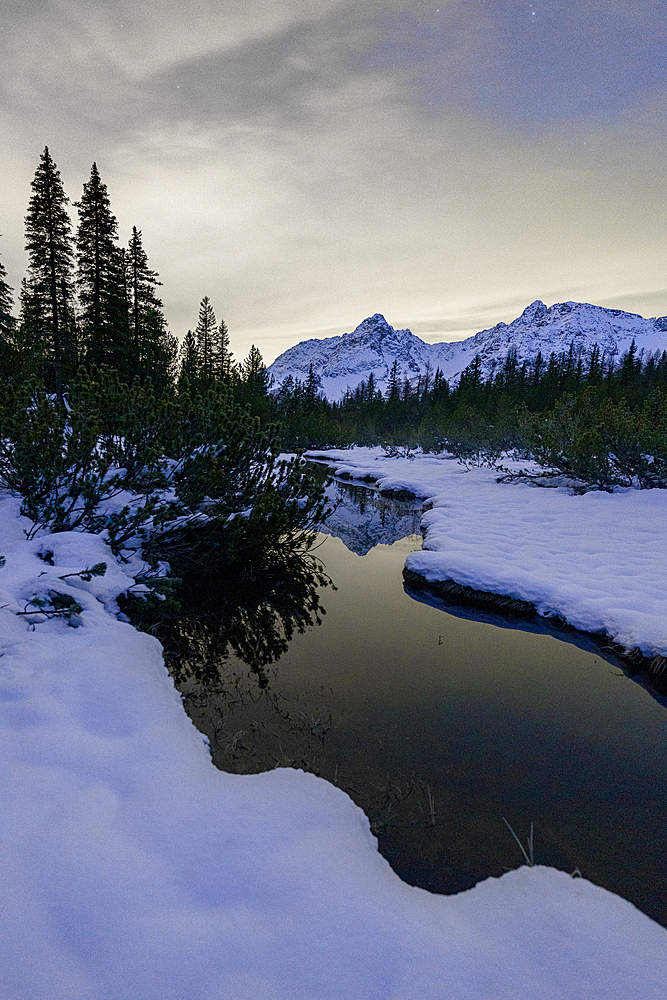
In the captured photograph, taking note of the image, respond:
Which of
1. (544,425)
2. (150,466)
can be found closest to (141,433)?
(150,466)

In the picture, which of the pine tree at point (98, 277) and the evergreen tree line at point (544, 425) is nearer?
the evergreen tree line at point (544, 425)

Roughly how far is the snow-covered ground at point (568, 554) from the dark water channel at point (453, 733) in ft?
1.95

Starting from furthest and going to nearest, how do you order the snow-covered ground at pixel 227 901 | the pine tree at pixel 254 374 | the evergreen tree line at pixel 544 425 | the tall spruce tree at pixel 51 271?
the pine tree at pixel 254 374 < the tall spruce tree at pixel 51 271 < the evergreen tree line at pixel 544 425 < the snow-covered ground at pixel 227 901

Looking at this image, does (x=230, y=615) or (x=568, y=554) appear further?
(x=568, y=554)

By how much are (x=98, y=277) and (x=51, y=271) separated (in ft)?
7.18

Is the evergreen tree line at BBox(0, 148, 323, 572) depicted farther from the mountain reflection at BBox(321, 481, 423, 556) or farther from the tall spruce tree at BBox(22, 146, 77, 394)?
the tall spruce tree at BBox(22, 146, 77, 394)

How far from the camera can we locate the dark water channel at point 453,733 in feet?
9.84

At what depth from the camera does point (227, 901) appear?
1.95 meters

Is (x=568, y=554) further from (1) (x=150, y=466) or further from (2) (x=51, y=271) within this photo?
(2) (x=51, y=271)

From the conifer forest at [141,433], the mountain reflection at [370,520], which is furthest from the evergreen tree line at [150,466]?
the mountain reflection at [370,520]

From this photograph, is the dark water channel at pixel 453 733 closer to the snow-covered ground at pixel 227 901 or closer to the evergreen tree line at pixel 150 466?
the snow-covered ground at pixel 227 901

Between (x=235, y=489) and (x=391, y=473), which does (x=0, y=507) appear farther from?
(x=391, y=473)

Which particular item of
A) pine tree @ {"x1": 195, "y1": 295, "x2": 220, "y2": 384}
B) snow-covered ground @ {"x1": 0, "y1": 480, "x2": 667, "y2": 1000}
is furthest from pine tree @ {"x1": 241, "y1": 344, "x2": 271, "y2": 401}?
snow-covered ground @ {"x1": 0, "y1": 480, "x2": 667, "y2": 1000}

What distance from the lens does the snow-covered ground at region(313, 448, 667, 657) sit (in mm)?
5816
